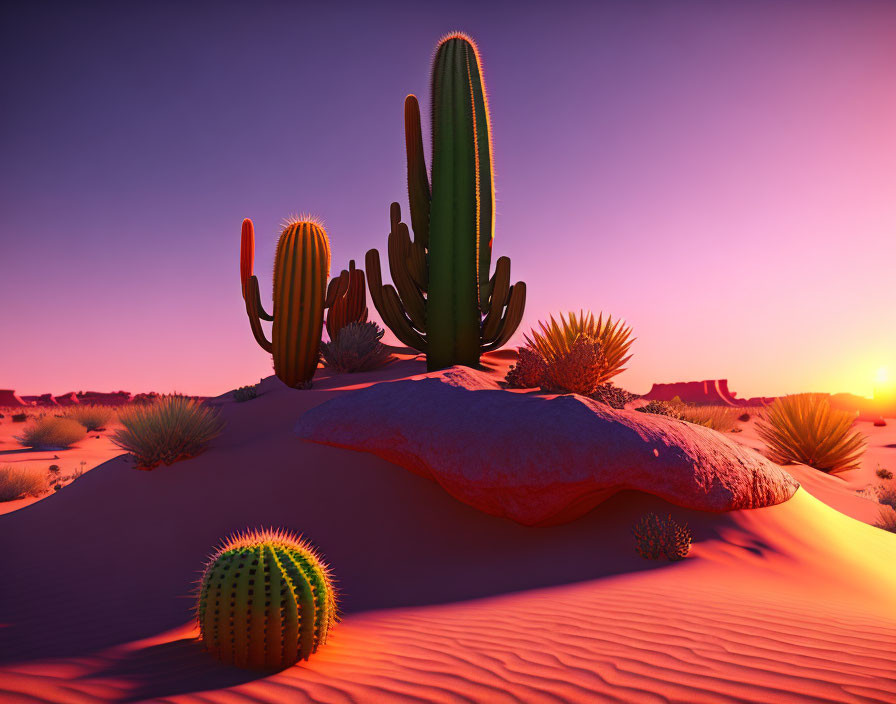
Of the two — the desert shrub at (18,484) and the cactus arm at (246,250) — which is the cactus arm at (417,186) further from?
the desert shrub at (18,484)

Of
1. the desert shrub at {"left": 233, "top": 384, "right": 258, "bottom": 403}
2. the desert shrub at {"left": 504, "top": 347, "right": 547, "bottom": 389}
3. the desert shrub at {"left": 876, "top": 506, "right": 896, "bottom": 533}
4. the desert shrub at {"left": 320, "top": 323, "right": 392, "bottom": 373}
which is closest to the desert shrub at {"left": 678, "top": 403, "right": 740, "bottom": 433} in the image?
the desert shrub at {"left": 876, "top": 506, "right": 896, "bottom": 533}

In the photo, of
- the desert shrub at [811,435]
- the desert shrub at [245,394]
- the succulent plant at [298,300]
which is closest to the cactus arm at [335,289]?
the succulent plant at [298,300]

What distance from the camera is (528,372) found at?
7863 millimetres

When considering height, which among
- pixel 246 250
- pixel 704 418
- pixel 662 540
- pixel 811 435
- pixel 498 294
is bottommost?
pixel 662 540

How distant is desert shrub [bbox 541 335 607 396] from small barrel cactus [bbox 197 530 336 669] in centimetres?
487

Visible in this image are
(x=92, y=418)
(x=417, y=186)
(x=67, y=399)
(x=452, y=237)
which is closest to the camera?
(x=452, y=237)

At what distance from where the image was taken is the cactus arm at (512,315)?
1105cm

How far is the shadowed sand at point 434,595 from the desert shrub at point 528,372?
82.5 inches

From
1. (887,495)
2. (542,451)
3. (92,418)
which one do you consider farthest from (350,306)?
(92,418)

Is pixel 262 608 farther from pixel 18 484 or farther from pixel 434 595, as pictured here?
pixel 18 484

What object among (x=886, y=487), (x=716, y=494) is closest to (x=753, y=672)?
(x=716, y=494)

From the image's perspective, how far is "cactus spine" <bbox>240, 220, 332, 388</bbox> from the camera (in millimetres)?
11617

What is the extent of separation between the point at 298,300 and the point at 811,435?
1232 centimetres

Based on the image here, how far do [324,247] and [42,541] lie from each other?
24.7 feet
